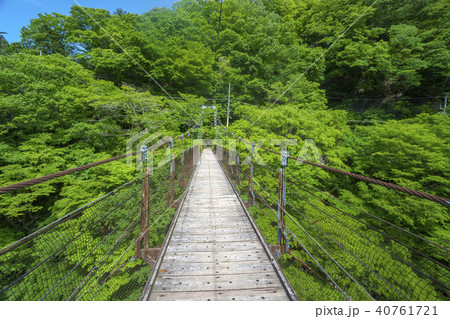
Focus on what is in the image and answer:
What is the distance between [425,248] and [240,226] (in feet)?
23.3

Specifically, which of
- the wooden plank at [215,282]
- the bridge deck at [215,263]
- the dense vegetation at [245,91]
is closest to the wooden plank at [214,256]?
the bridge deck at [215,263]

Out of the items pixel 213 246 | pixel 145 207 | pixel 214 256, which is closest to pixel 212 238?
pixel 213 246

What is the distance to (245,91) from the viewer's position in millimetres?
15789

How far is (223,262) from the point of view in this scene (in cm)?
179

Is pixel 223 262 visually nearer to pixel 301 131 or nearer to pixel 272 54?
pixel 301 131

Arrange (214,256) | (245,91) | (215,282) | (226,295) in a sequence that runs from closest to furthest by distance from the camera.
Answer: (226,295), (215,282), (214,256), (245,91)

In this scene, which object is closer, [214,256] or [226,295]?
[226,295]

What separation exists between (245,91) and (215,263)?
52.0ft

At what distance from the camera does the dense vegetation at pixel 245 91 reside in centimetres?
624

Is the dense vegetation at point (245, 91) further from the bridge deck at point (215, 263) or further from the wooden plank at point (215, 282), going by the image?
the wooden plank at point (215, 282)

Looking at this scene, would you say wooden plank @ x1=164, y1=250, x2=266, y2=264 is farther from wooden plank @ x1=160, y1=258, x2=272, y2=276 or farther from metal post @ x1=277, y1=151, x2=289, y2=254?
metal post @ x1=277, y1=151, x2=289, y2=254

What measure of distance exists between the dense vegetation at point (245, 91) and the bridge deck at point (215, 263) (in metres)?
4.21

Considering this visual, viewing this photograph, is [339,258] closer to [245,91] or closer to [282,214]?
[282,214]

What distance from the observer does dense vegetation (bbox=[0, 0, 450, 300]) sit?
6.24 meters
